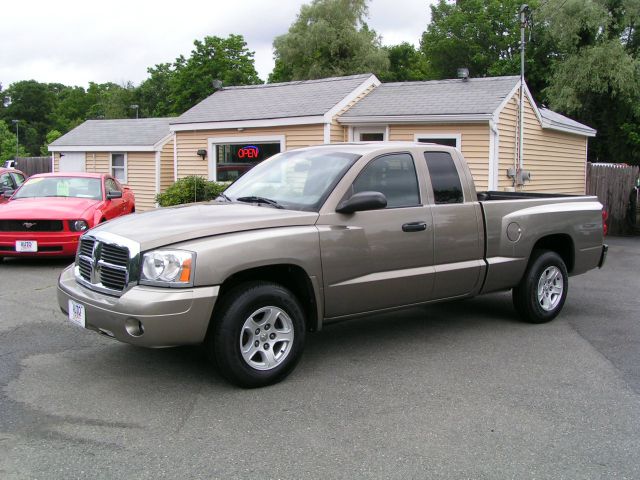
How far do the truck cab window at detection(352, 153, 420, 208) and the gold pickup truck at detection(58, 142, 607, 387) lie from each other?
12mm

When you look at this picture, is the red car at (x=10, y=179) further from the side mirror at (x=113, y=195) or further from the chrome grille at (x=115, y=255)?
the chrome grille at (x=115, y=255)

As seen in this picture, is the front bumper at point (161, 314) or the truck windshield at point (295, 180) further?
the truck windshield at point (295, 180)

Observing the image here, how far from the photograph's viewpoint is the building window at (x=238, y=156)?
1664 cm

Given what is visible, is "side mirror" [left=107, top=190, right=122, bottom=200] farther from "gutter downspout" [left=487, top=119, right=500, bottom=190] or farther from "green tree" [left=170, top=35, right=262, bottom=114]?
"green tree" [left=170, top=35, right=262, bottom=114]

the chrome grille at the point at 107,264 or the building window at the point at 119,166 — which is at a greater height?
the building window at the point at 119,166

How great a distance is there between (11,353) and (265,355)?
2.28 m

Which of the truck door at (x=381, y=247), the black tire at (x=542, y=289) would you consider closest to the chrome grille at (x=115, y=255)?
the truck door at (x=381, y=247)

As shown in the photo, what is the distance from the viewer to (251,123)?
648 inches

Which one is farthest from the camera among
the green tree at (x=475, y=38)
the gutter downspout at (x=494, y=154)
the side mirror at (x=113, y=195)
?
the green tree at (x=475, y=38)

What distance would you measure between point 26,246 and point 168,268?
6.28 metres

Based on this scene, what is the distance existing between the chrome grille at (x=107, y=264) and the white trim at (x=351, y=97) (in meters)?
10.9

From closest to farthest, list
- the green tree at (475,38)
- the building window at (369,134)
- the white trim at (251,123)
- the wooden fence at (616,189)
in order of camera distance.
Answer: the white trim at (251,123) < the building window at (369,134) < the wooden fence at (616,189) < the green tree at (475,38)

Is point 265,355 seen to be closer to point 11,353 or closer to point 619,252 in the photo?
point 11,353

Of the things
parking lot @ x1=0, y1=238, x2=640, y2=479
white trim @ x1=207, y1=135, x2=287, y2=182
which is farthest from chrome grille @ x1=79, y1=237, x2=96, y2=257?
white trim @ x1=207, y1=135, x2=287, y2=182
